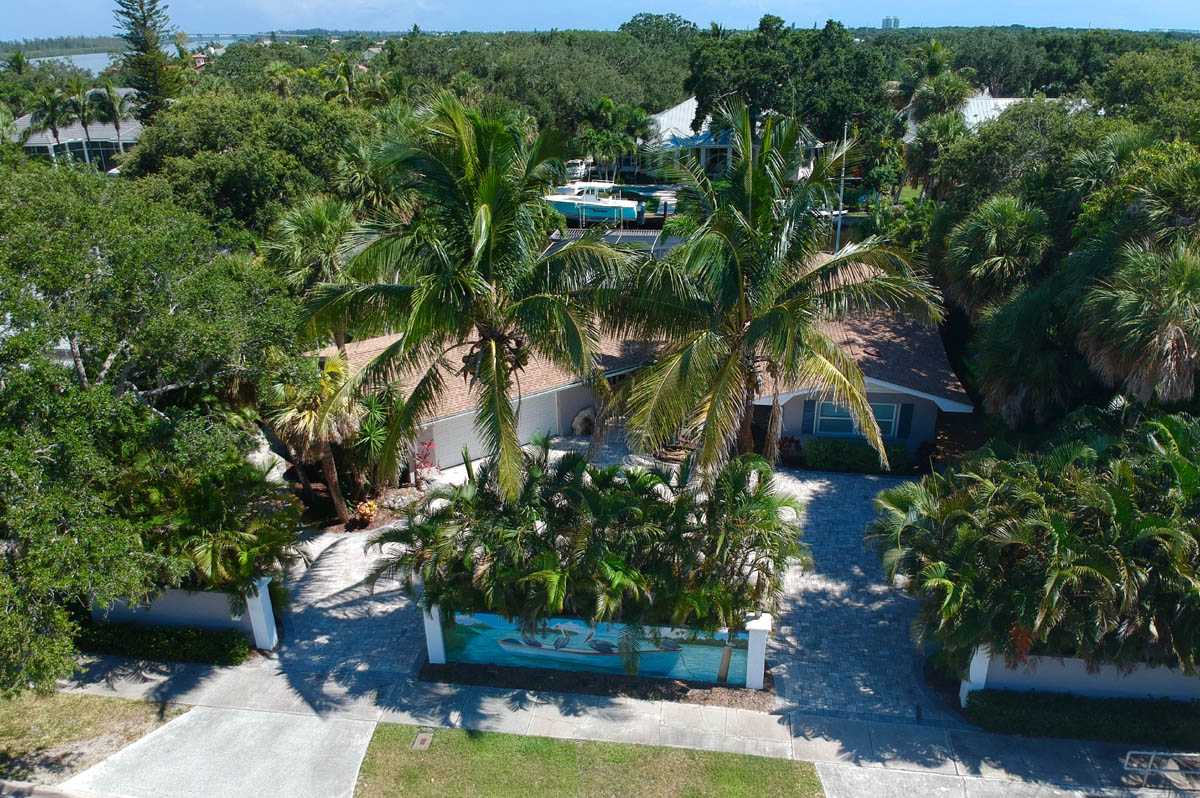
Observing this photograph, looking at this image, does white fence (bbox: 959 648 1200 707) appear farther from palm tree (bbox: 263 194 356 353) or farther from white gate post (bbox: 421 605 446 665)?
palm tree (bbox: 263 194 356 353)

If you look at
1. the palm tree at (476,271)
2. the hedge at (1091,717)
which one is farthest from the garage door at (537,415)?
the hedge at (1091,717)

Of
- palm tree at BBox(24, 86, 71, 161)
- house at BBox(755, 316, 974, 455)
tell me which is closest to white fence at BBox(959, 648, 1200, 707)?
house at BBox(755, 316, 974, 455)

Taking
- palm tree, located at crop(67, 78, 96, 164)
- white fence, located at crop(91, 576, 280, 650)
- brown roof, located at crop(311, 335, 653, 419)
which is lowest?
white fence, located at crop(91, 576, 280, 650)

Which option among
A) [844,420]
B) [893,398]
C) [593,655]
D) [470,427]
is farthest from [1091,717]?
[470,427]

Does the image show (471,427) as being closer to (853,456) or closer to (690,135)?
(853,456)

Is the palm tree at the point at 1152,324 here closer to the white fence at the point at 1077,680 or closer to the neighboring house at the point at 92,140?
the white fence at the point at 1077,680
